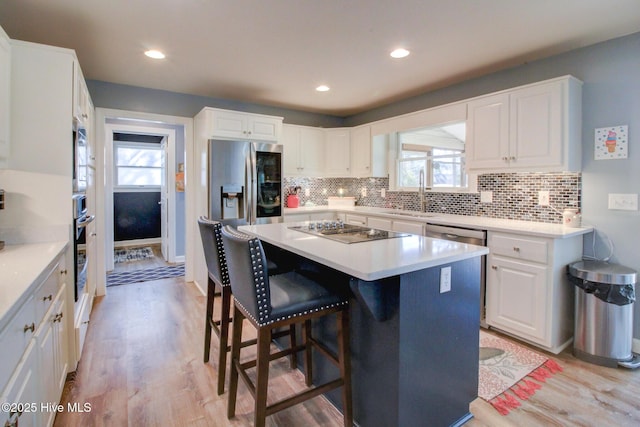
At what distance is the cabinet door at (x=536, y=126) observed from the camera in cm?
259

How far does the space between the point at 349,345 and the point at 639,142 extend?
255 centimetres

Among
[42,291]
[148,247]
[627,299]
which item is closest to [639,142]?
[627,299]

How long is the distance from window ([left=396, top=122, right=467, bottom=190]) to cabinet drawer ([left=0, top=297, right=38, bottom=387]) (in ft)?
11.6

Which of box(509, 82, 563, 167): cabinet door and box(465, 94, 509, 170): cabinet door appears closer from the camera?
box(509, 82, 563, 167): cabinet door

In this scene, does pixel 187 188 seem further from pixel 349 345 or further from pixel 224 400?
pixel 349 345

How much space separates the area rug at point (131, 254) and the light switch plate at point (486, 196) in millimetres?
5115

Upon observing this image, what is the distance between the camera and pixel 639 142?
244 cm

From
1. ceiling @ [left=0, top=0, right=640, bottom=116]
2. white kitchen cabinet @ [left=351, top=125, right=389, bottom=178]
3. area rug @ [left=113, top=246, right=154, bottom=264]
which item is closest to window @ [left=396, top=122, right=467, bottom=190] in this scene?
white kitchen cabinet @ [left=351, top=125, right=389, bottom=178]

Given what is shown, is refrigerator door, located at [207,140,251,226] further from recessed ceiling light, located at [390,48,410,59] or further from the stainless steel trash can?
the stainless steel trash can

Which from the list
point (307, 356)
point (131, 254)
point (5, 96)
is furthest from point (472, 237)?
point (131, 254)

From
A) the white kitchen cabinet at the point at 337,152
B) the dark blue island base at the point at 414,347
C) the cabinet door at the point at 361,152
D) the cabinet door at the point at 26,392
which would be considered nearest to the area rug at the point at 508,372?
the dark blue island base at the point at 414,347

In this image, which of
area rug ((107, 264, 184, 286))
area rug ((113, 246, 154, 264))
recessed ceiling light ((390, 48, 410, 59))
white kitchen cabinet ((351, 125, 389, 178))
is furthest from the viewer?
area rug ((113, 246, 154, 264))

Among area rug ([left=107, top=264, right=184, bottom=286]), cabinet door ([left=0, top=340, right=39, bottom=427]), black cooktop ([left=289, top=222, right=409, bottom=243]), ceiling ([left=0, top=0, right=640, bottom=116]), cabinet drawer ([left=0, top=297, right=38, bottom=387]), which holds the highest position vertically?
ceiling ([left=0, top=0, right=640, bottom=116])

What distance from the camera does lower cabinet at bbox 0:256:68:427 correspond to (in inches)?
44.3
